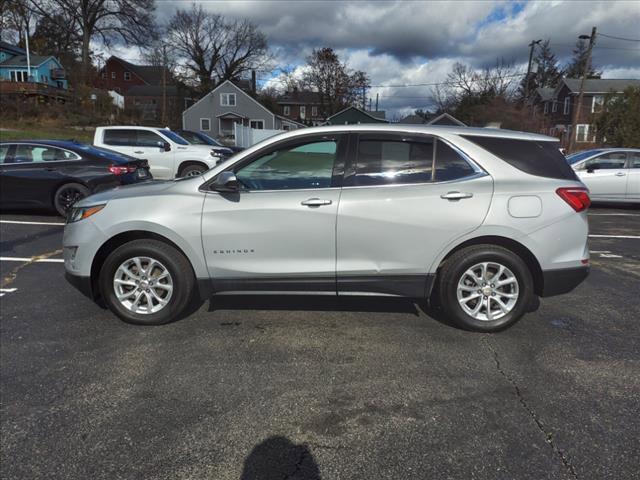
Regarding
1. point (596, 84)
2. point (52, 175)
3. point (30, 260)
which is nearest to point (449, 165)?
point (30, 260)

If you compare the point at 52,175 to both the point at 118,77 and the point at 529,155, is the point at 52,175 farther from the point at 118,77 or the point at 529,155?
the point at 118,77

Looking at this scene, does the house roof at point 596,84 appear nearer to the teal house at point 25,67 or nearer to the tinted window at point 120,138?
the tinted window at point 120,138

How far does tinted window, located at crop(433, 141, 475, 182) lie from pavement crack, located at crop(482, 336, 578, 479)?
140cm

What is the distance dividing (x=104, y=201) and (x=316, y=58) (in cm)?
6894

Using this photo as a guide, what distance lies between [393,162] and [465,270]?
3.51ft

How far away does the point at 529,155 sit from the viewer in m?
3.82

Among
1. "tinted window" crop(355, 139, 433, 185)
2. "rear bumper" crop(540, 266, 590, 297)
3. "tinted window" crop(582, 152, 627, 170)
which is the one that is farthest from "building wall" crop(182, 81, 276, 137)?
"rear bumper" crop(540, 266, 590, 297)

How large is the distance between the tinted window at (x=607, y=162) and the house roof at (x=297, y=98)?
67.6 meters

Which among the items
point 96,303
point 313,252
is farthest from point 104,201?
point 313,252

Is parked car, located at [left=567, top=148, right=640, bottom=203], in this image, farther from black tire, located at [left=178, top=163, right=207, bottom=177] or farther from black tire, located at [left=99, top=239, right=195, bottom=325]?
black tire, located at [left=99, top=239, right=195, bottom=325]

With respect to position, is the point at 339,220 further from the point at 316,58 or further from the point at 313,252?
the point at 316,58

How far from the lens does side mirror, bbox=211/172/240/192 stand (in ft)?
12.0

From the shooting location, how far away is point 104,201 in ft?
13.0

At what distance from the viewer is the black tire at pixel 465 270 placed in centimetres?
372
